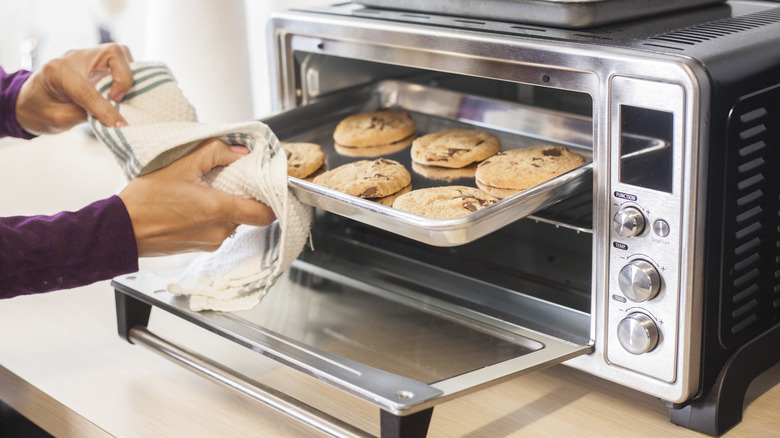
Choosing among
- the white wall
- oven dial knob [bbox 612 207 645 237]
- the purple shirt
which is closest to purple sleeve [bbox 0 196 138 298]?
the purple shirt

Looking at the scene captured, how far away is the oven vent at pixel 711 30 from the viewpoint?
28.5 inches

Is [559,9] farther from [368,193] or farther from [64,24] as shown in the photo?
[64,24]

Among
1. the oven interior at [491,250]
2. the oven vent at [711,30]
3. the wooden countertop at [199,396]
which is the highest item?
the oven vent at [711,30]

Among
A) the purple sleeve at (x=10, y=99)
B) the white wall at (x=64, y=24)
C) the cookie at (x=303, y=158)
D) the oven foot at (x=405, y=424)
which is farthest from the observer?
the white wall at (x=64, y=24)

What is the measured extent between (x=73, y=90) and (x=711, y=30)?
2.10ft

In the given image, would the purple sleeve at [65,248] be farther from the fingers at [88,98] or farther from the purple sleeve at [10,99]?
the purple sleeve at [10,99]

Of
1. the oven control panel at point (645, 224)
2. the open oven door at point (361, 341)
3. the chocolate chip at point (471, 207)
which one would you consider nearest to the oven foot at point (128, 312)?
the open oven door at point (361, 341)

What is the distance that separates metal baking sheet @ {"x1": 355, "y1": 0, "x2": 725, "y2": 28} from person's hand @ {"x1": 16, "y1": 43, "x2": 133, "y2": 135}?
33 cm

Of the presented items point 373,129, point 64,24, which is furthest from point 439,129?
point 64,24

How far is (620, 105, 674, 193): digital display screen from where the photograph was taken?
68 centimetres

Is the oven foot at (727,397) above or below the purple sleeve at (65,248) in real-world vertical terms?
below

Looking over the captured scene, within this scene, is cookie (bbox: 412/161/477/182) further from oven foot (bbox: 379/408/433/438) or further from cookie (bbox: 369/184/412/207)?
oven foot (bbox: 379/408/433/438)

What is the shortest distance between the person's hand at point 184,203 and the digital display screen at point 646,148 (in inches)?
13.9

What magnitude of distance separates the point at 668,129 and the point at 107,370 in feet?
2.05
